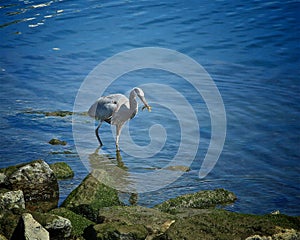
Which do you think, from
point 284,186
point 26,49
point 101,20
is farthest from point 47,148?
point 101,20

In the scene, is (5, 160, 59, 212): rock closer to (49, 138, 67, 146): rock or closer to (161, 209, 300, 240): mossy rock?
(161, 209, 300, 240): mossy rock

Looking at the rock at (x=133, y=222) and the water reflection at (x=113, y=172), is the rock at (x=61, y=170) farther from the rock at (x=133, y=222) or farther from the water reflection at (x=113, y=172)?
the rock at (x=133, y=222)

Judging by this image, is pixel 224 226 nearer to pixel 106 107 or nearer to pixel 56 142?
pixel 56 142

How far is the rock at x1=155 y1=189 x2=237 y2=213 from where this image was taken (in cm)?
806

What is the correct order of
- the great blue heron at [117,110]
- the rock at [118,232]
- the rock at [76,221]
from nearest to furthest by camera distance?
the rock at [118,232] < the rock at [76,221] < the great blue heron at [117,110]

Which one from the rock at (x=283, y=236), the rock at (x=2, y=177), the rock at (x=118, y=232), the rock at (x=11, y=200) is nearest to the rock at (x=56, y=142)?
the rock at (x=2, y=177)

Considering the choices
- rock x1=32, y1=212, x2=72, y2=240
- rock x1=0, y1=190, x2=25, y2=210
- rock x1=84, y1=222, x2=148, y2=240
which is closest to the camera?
rock x1=84, y1=222, x2=148, y2=240

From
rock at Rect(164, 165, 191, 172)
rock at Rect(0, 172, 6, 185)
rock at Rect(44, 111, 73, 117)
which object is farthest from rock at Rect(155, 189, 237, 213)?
rock at Rect(44, 111, 73, 117)

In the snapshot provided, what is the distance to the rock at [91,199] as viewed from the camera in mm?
7668

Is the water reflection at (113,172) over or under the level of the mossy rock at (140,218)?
under

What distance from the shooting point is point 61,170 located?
9.36m

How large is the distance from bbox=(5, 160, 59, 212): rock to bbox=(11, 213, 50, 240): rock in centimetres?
183

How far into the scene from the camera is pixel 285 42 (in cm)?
1747

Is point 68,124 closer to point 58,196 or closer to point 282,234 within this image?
point 58,196
